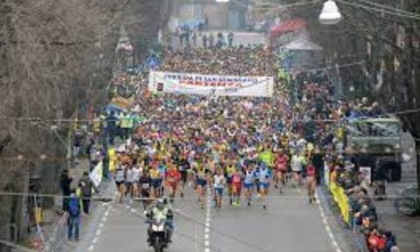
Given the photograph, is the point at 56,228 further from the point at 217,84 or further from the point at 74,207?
the point at 217,84

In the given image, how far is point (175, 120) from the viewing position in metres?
49.3

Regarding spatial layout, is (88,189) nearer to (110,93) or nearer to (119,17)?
(119,17)

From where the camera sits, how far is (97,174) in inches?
1566

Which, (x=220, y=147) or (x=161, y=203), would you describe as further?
(x=220, y=147)

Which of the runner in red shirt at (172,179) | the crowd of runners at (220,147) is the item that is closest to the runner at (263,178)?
the crowd of runners at (220,147)

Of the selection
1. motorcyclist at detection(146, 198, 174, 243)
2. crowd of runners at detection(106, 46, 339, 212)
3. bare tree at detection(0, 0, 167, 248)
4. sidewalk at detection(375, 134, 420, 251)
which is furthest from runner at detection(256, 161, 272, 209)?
motorcyclist at detection(146, 198, 174, 243)

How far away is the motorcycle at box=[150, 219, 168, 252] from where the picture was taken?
29656 mm

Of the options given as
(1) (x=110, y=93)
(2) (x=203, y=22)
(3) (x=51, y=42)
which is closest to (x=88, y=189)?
(3) (x=51, y=42)

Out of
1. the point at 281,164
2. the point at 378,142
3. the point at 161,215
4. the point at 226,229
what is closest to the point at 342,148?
the point at 378,142

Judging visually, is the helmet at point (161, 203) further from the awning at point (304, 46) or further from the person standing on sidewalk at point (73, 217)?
the awning at point (304, 46)

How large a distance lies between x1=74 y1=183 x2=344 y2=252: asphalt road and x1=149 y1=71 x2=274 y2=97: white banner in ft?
25.1

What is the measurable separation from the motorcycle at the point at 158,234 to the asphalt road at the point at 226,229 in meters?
0.91

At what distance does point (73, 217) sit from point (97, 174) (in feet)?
26.2

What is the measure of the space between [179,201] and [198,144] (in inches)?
214
